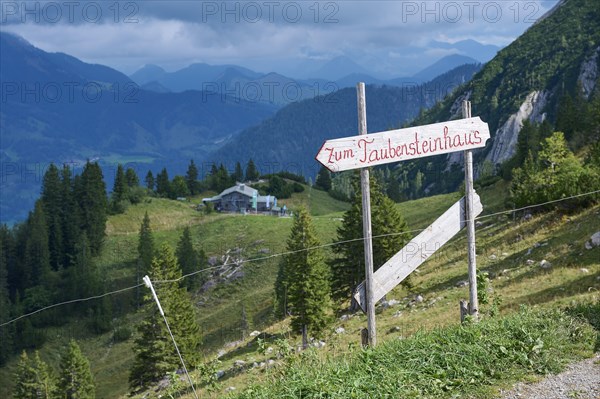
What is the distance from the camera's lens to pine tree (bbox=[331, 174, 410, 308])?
44125 millimetres

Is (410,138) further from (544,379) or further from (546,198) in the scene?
(546,198)

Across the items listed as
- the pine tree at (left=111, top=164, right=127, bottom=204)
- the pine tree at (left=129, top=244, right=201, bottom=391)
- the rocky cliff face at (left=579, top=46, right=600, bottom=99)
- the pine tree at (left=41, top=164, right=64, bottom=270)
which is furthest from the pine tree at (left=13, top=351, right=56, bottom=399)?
the rocky cliff face at (left=579, top=46, right=600, bottom=99)

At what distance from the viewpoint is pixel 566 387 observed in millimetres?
9211

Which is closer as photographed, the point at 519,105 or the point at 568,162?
the point at 568,162

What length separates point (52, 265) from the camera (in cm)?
10881

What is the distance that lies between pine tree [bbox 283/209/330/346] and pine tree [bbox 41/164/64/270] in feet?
267

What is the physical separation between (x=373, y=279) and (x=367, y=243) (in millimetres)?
788

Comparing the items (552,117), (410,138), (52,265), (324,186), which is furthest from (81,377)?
(552,117)

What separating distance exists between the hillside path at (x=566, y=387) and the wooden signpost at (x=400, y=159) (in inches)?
109

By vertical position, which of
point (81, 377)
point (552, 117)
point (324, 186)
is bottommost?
point (81, 377)

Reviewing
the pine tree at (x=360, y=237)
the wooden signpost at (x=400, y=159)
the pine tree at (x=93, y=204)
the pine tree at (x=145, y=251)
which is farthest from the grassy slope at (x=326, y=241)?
the pine tree at (x=145, y=251)

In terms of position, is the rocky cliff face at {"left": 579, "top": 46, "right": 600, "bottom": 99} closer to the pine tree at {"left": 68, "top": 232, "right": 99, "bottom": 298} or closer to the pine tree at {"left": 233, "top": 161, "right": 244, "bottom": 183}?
the pine tree at {"left": 233, "top": 161, "right": 244, "bottom": 183}


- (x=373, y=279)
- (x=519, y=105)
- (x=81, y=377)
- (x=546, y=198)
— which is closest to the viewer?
(x=373, y=279)

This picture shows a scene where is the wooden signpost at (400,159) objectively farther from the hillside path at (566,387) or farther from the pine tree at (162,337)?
the pine tree at (162,337)
